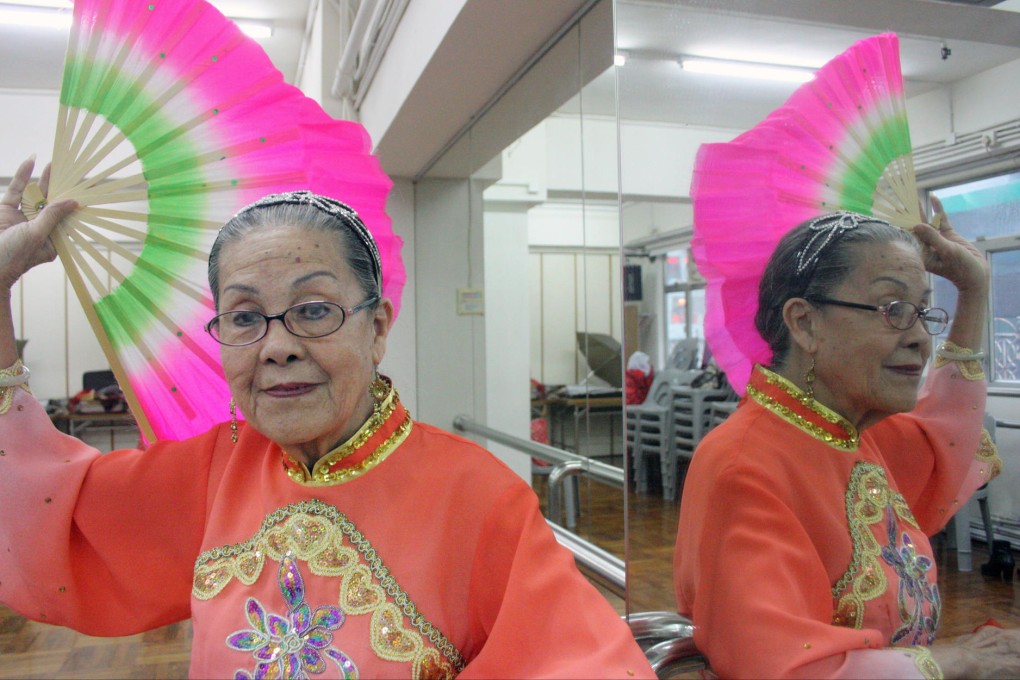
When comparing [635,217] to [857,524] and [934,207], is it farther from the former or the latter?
[857,524]

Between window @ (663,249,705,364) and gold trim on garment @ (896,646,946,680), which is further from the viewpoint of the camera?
window @ (663,249,705,364)

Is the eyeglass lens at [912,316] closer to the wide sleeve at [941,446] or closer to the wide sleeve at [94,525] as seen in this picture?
the wide sleeve at [941,446]

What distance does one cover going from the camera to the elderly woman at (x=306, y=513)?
111 cm

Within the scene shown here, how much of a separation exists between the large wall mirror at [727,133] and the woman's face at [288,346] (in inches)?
21.5

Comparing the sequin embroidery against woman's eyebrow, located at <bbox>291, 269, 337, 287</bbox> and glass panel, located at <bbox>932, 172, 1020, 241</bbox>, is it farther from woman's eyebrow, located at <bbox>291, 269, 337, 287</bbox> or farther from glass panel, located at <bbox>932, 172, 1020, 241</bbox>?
woman's eyebrow, located at <bbox>291, 269, 337, 287</bbox>

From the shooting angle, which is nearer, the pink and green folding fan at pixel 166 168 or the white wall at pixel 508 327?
the pink and green folding fan at pixel 166 168

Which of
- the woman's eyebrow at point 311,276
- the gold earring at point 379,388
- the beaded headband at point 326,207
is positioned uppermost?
the beaded headband at point 326,207

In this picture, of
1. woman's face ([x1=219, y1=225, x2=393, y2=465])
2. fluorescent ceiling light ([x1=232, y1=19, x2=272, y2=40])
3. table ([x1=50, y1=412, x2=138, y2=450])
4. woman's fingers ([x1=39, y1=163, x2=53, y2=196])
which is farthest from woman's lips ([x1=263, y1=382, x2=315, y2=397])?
fluorescent ceiling light ([x1=232, y1=19, x2=272, y2=40])

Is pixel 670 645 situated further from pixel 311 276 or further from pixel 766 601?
pixel 311 276

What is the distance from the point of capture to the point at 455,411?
3.40m

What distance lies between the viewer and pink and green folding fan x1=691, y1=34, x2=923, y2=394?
44.3 inches

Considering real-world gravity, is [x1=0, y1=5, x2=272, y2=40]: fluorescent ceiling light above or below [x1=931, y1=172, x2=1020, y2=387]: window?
above

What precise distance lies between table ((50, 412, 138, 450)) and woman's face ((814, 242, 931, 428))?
1.15 m

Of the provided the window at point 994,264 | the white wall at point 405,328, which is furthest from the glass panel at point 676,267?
the white wall at point 405,328
